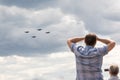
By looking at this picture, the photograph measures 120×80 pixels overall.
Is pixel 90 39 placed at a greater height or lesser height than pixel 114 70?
greater

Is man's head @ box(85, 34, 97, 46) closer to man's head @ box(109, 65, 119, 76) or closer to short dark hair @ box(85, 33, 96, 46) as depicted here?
short dark hair @ box(85, 33, 96, 46)

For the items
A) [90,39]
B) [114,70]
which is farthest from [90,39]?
[114,70]

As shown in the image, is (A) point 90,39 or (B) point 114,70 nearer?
(A) point 90,39

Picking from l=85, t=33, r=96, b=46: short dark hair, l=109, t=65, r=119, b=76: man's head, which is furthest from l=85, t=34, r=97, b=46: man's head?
l=109, t=65, r=119, b=76: man's head

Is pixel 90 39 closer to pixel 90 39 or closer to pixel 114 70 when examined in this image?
pixel 90 39

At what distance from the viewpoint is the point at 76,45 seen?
22.0 metres

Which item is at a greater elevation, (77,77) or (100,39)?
(100,39)

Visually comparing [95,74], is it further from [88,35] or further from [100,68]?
[88,35]

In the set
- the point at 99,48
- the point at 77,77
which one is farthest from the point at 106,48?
the point at 77,77

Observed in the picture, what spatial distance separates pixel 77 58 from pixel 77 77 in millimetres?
849

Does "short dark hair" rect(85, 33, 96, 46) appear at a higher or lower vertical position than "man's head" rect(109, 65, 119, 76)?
higher

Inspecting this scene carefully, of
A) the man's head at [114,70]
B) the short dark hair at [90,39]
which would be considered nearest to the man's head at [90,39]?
the short dark hair at [90,39]

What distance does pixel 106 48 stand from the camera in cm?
2141

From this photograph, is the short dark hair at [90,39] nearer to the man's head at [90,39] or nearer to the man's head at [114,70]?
→ the man's head at [90,39]
